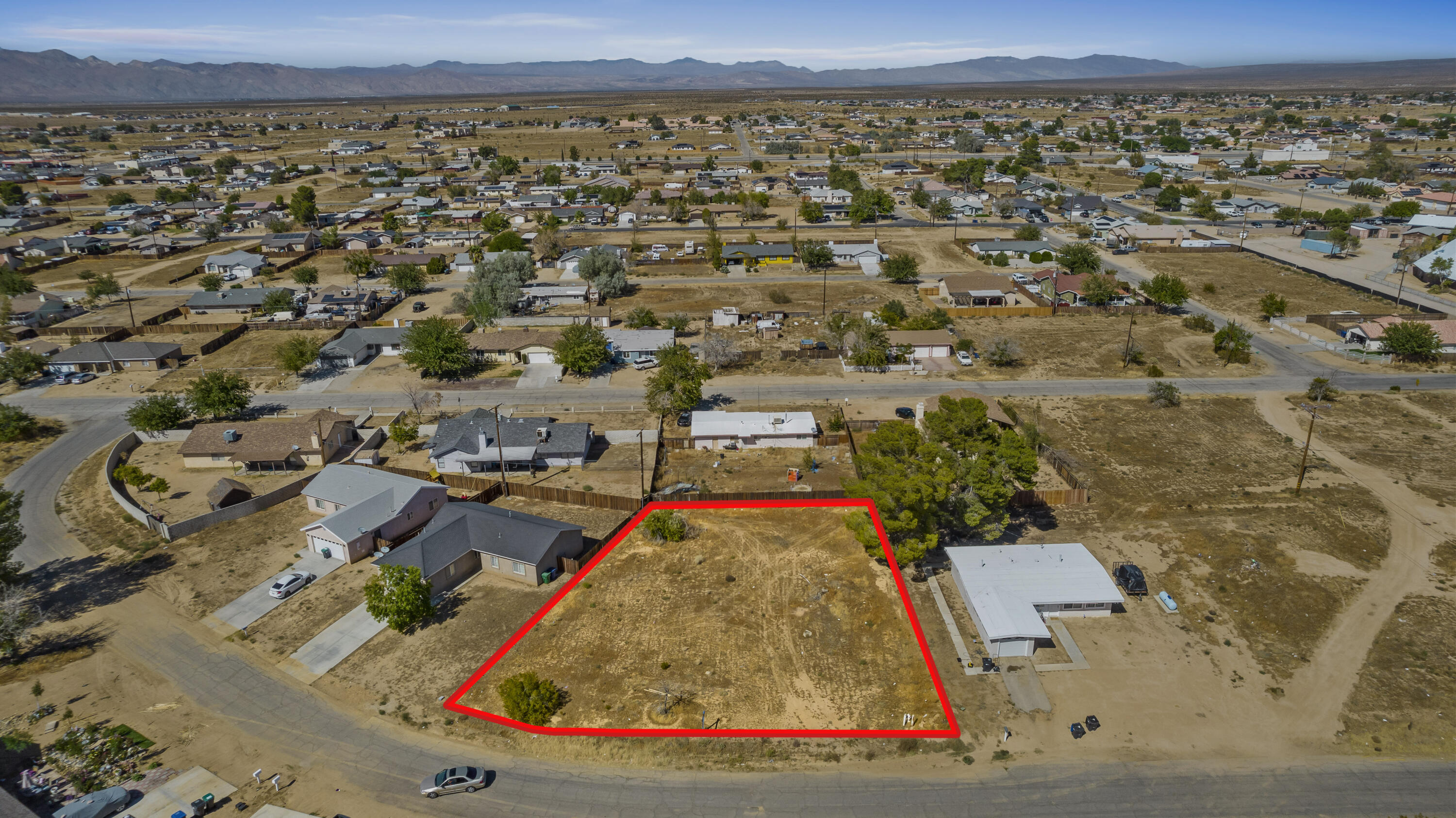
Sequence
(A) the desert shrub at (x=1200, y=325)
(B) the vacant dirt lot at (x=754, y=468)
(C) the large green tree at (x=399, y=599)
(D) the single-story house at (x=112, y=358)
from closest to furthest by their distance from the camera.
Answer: (C) the large green tree at (x=399, y=599)
(B) the vacant dirt lot at (x=754, y=468)
(D) the single-story house at (x=112, y=358)
(A) the desert shrub at (x=1200, y=325)

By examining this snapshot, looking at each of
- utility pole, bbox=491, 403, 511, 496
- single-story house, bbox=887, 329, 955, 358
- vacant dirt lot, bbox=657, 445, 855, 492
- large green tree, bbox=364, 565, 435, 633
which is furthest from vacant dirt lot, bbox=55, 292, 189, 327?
single-story house, bbox=887, 329, 955, 358

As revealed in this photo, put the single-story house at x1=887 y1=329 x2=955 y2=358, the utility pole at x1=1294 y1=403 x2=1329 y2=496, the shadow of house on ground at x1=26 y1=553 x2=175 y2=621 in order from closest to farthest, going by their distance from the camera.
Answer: the shadow of house on ground at x1=26 y1=553 x2=175 y2=621 < the utility pole at x1=1294 y1=403 x2=1329 y2=496 < the single-story house at x1=887 y1=329 x2=955 y2=358

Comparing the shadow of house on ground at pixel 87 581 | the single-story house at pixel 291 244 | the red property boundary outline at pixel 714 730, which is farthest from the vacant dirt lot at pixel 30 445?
the single-story house at pixel 291 244

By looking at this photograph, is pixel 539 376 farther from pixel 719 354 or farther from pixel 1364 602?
pixel 1364 602

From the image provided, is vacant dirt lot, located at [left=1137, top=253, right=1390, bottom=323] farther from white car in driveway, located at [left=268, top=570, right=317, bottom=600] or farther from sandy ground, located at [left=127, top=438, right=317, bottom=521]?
sandy ground, located at [left=127, top=438, right=317, bottom=521]

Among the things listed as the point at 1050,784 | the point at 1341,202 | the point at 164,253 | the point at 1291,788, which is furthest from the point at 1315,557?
the point at 164,253

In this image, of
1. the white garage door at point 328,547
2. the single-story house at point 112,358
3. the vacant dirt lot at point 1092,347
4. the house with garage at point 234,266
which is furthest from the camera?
the house with garage at point 234,266

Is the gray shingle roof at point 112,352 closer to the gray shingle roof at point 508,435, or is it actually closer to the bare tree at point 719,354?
the gray shingle roof at point 508,435
